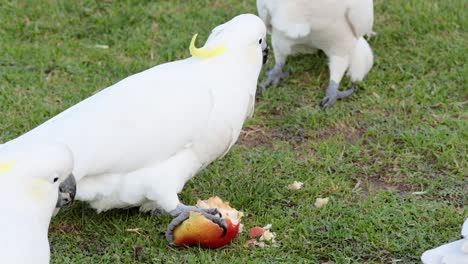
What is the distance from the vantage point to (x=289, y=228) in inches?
136

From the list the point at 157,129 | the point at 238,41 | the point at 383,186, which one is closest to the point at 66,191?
the point at 157,129

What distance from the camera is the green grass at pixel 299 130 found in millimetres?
3379

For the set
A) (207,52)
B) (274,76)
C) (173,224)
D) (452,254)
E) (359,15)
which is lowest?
(274,76)

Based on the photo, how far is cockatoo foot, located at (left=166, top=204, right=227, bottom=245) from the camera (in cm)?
327

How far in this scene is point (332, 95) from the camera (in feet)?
15.1

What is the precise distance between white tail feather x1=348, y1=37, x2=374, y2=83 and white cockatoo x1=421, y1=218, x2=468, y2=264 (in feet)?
6.44

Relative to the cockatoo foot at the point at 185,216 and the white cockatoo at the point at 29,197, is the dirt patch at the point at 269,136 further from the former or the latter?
the white cockatoo at the point at 29,197

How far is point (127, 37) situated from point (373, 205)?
85.2 inches

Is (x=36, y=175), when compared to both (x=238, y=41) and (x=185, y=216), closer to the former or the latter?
(x=185, y=216)

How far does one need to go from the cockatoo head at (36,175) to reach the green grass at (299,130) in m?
0.65

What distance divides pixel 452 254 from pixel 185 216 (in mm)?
1040

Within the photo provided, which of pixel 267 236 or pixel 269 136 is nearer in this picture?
pixel 267 236

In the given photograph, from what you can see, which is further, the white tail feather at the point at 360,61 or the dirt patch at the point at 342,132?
the white tail feather at the point at 360,61

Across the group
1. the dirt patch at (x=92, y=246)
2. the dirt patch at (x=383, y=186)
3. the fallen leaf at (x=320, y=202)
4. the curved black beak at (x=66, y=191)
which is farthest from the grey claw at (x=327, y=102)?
the curved black beak at (x=66, y=191)
